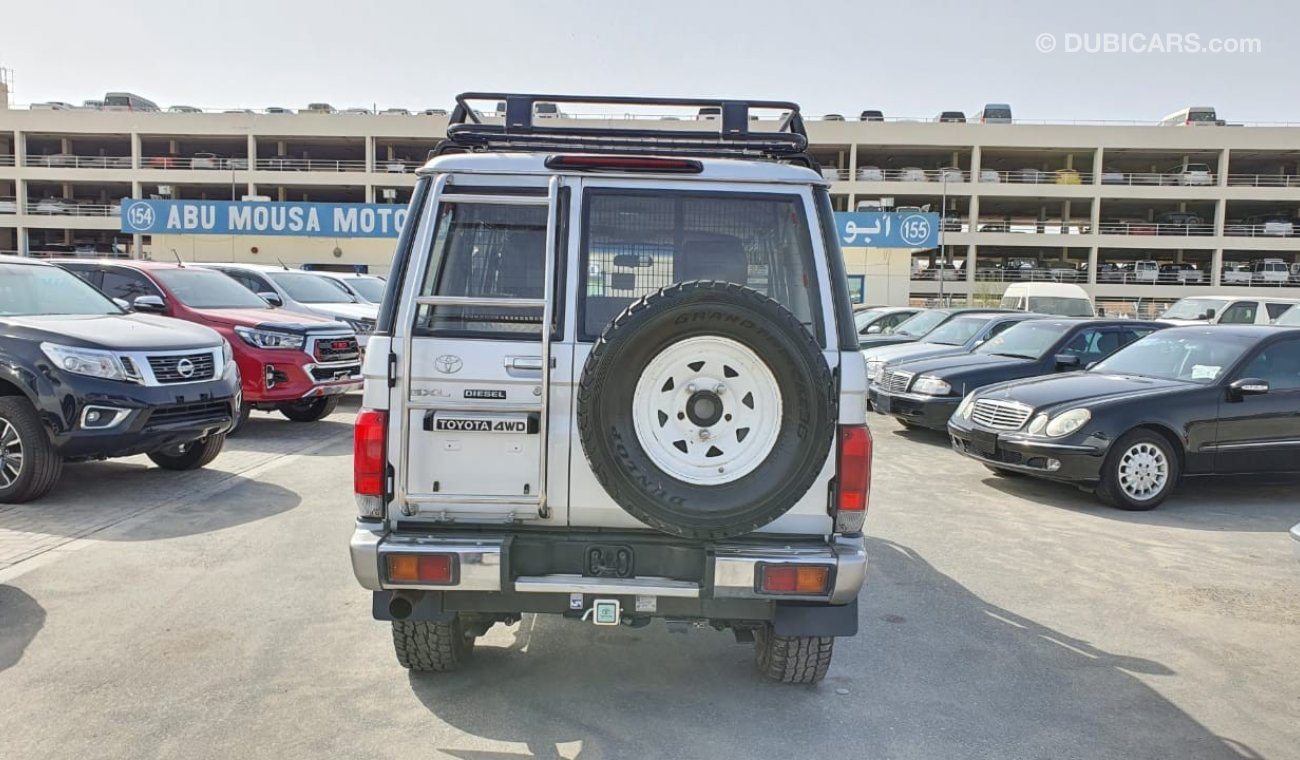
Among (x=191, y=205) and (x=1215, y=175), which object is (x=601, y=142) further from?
(x=1215, y=175)

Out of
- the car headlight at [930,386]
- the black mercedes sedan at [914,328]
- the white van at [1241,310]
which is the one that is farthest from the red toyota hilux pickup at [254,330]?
Answer: the white van at [1241,310]

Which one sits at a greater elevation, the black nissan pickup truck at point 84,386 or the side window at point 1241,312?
the side window at point 1241,312

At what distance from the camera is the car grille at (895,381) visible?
1152 cm

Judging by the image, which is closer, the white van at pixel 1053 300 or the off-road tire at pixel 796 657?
the off-road tire at pixel 796 657

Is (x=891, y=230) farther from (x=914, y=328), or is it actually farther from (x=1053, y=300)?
(x=914, y=328)

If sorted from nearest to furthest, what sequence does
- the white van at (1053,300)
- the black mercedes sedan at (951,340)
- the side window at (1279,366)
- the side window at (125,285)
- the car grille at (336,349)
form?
the side window at (1279,366) → the side window at (125,285) → the car grille at (336,349) → the black mercedes sedan at (951,340) → the white van at (1053,300)

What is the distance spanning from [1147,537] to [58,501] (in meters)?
8.37

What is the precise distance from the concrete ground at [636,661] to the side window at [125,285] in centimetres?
403

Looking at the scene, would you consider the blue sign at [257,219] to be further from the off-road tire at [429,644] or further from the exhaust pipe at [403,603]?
the exhaust pipe at [403,603]

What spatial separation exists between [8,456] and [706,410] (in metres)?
6.17

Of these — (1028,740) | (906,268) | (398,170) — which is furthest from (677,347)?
(398,170)

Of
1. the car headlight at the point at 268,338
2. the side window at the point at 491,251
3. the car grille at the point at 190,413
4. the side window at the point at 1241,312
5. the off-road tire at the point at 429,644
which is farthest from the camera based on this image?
the side window at the point at 1241,312

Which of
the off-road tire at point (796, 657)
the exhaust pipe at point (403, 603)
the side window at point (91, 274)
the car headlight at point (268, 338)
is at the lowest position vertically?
the off-road tire at point (796, 657)

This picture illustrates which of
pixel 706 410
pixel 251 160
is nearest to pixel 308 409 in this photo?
pixel 706 410
